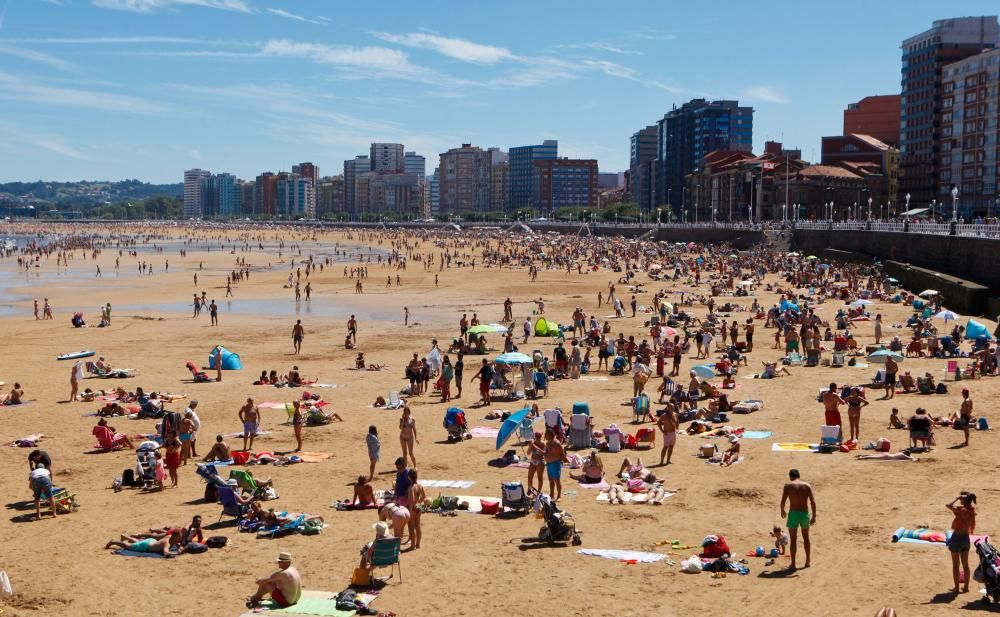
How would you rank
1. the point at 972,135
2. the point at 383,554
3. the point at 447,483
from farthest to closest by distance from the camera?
the point at 972,135 < the point at 447,483 < the point at 383,554

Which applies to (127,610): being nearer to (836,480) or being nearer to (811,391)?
(836,480)

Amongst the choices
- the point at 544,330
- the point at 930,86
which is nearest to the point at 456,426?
the point at 544,330

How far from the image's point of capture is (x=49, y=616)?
9273 mm

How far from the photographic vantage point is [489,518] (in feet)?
40.2

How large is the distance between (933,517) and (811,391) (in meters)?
9.07

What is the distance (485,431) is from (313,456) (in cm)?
322

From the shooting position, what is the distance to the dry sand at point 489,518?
9.58 m

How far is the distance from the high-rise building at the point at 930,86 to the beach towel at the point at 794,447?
8499 cm

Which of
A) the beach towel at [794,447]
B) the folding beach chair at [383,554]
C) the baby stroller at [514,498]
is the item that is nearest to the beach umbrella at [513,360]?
the beach towel at [794,447]

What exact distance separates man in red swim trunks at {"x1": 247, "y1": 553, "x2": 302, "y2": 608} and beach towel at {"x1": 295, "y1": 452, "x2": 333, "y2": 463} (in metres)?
5.85

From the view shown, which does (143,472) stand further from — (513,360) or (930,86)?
(930,86)

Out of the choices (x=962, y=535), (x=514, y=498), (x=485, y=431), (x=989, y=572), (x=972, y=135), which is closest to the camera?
(x=989, y=572)

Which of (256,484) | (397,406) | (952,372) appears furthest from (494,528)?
(952,372)

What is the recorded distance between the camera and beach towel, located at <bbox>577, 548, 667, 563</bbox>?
1057cm
